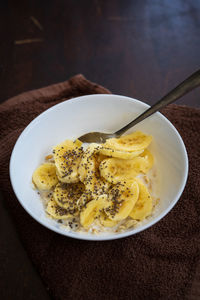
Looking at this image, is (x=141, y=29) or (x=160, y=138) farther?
(x=141, y=29)

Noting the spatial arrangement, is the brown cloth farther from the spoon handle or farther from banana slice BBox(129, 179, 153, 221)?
the spoon handle

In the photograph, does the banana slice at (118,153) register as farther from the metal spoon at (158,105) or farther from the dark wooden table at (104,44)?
the dark wooden table at (104,44)

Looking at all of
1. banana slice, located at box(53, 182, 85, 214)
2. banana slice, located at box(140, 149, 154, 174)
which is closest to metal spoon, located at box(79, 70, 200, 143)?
banana slice, located at box(140, 149, 154, 174)

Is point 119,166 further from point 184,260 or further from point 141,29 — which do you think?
point 141,29

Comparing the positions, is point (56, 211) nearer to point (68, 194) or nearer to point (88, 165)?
point (68, 194)

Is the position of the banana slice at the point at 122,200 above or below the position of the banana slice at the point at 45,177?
below

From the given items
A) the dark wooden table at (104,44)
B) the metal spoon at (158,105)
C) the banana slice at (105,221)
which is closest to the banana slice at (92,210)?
the banana slice at (105,221)

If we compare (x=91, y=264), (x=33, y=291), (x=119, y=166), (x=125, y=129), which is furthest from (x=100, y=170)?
(x=33, y=291)
